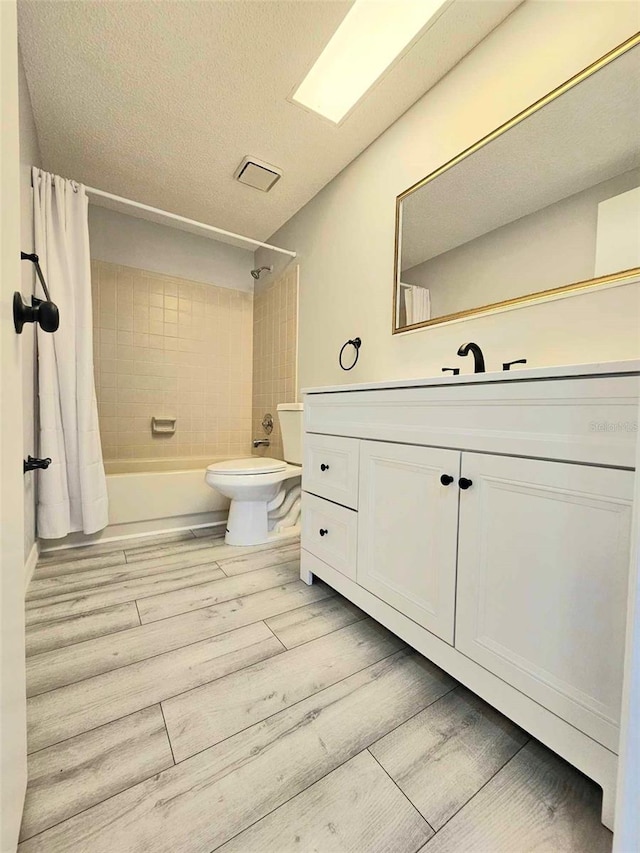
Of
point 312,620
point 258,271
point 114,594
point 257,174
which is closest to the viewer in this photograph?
point 312,620

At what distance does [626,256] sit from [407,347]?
0.80 metres

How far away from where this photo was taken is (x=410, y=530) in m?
1.01

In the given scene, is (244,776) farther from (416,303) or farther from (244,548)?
(416,303)

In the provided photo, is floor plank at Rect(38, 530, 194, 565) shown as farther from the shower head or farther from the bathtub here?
the shower head

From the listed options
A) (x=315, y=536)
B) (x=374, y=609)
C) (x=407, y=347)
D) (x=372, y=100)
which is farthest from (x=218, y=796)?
(x=372, y=100)

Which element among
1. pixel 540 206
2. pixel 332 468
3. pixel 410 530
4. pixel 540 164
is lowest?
pixel 410 530

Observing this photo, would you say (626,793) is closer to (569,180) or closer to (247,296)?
(569,180)

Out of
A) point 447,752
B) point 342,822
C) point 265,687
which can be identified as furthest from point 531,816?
point 265,687

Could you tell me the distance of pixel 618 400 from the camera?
2.04ft

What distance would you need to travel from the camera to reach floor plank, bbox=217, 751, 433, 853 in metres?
0.61

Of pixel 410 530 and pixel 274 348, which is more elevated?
pixel 274 348

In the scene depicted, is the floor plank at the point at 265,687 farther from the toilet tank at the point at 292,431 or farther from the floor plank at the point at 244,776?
the toilet tank at the point at 292,431

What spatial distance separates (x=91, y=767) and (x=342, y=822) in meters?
0.54

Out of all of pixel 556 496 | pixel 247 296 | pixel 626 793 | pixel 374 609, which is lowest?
pixel 374 609
